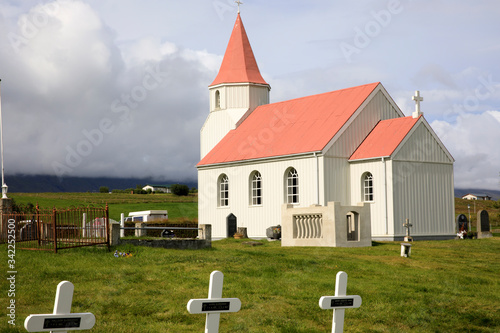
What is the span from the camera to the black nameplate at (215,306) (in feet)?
23.9

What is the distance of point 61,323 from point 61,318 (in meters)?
0.06

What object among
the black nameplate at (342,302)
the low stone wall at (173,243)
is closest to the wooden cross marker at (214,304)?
the black nameplate at (342,302)

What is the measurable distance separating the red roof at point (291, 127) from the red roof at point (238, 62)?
258 centimetres

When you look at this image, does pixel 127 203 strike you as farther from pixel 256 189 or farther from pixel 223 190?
pixel 256 189

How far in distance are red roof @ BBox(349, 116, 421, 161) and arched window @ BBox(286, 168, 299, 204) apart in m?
3.41

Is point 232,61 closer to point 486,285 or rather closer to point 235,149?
point 235,149

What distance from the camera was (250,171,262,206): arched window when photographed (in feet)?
122

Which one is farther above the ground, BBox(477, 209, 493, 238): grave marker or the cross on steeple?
the cross on steeple

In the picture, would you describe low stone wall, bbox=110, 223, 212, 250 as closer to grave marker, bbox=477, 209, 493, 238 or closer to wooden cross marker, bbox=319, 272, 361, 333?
wooden cross marker, bbox=319, 272, 361, 333

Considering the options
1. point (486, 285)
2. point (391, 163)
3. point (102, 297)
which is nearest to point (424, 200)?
point (391, 163)

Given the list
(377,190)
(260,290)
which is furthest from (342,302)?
(377,190)

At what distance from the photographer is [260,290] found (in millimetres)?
13781

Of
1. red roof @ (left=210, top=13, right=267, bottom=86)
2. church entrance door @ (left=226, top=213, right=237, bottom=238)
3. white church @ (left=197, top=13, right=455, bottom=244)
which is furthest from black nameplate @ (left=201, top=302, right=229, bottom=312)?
red roof @ (left=210, top=13, right=267, bottom=86)

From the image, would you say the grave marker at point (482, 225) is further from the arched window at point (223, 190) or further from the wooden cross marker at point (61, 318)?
the wooden cross marker at point (61, 318)
